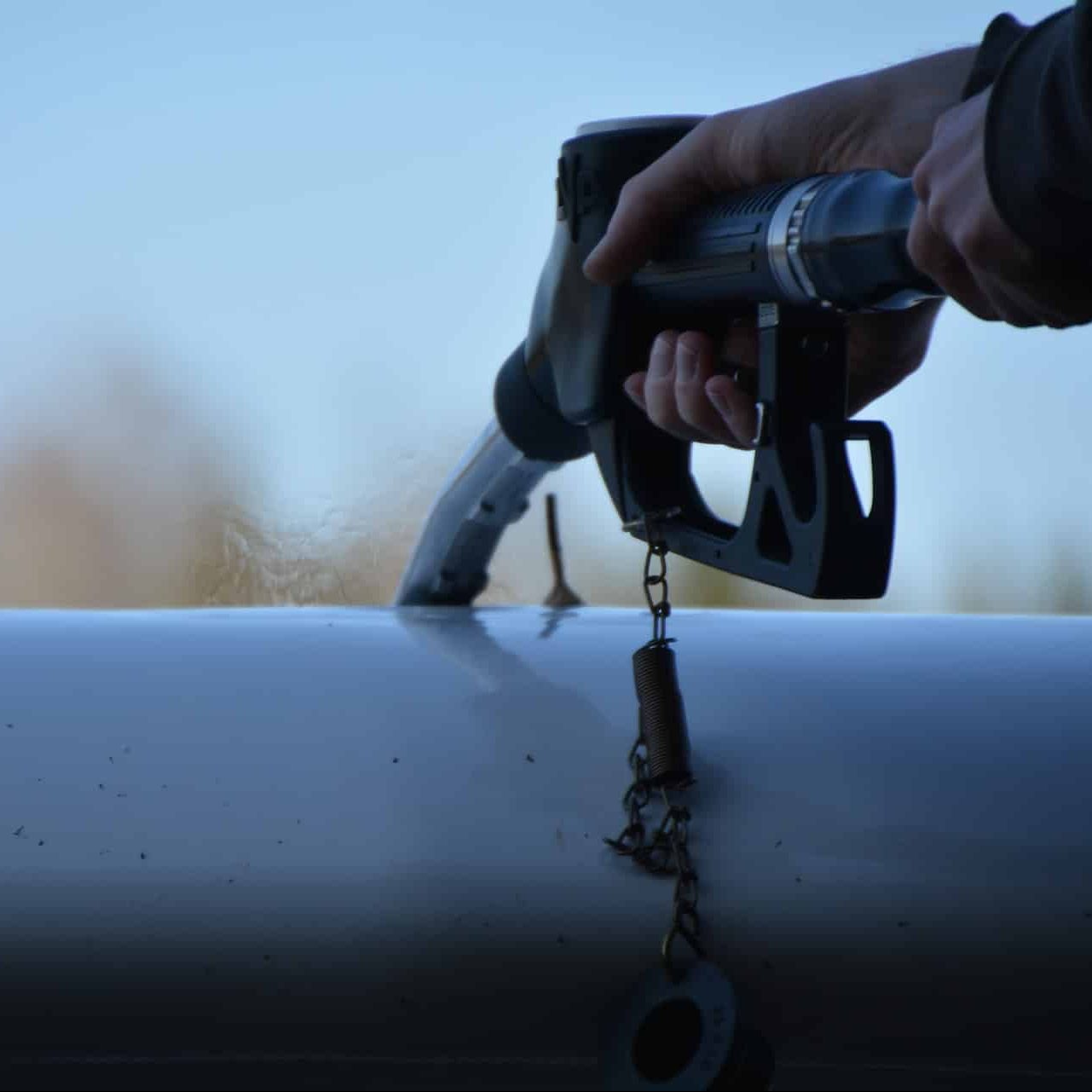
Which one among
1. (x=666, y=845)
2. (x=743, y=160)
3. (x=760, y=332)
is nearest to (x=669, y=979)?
(x=666, y=845)

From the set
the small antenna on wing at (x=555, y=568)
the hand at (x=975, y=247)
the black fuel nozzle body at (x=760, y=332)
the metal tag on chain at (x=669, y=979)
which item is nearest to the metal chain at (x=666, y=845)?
the metal tag on chain at (x=669, y=979)

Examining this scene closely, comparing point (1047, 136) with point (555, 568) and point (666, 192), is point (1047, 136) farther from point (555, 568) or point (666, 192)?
point (555, 568)

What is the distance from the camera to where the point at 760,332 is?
0.74 m

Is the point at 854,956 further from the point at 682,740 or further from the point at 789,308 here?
the point at 789,308

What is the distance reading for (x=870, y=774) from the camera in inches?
27.8

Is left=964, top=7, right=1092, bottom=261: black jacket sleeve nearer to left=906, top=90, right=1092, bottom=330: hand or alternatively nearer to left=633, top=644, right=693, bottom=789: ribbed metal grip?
left=906, top=90, right=1092, bottom=330: hand

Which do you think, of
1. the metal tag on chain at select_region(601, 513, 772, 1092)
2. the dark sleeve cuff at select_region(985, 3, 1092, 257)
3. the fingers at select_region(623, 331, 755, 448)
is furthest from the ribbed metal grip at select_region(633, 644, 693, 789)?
the dark sleeve cuff at select_region(985, 3, 1092, 257)

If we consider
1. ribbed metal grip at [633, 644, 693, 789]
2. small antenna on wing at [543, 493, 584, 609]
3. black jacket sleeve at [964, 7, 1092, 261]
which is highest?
black jacket sleeve at [964, 7, 1092, 261]

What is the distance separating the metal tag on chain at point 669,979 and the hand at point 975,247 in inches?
8.9

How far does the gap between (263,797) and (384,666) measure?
0.13 m

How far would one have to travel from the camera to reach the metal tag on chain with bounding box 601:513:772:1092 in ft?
2.01

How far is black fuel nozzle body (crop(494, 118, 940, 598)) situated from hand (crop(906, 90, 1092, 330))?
23mm

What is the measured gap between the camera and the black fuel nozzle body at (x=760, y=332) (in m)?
0.66

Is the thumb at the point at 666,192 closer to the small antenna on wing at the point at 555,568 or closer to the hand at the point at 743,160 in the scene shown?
the hand at the point at 743,160
